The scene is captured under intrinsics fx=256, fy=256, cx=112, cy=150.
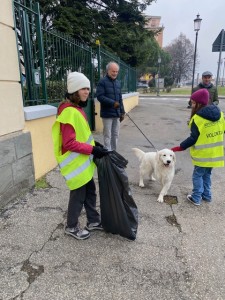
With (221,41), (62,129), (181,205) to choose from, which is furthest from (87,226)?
(221,41)

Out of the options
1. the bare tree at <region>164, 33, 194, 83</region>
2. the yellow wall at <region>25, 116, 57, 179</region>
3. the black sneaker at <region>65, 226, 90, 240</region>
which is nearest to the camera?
the black sneaker at <region>65, 226, 90, 240</region>

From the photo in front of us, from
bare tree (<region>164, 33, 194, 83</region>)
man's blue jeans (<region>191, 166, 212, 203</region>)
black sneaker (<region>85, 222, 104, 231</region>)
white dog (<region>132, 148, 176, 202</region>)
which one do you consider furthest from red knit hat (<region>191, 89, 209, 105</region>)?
bare tree (<region>164, 33, 194, 83</region>)

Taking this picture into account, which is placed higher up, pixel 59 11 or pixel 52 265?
pixel 59 11

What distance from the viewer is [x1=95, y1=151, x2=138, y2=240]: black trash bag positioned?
2.60 metres

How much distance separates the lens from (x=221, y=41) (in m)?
9.15

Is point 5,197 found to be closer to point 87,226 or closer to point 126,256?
point 87,226

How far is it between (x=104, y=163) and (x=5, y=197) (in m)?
1.67

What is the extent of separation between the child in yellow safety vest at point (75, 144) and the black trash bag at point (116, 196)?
127 millimetres

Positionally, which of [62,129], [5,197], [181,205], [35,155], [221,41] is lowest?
[181,205]

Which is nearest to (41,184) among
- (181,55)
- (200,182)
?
(200,182)

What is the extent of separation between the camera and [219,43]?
9.38 m

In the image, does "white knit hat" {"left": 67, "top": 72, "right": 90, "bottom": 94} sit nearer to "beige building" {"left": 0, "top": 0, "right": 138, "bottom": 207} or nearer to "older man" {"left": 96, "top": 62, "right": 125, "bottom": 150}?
"beige building" {"left": 0, "top": 0, "right": 138, "bottom": 207}

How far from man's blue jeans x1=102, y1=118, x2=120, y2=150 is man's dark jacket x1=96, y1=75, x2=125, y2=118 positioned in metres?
0.12

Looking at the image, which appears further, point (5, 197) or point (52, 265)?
point (5, 197)
